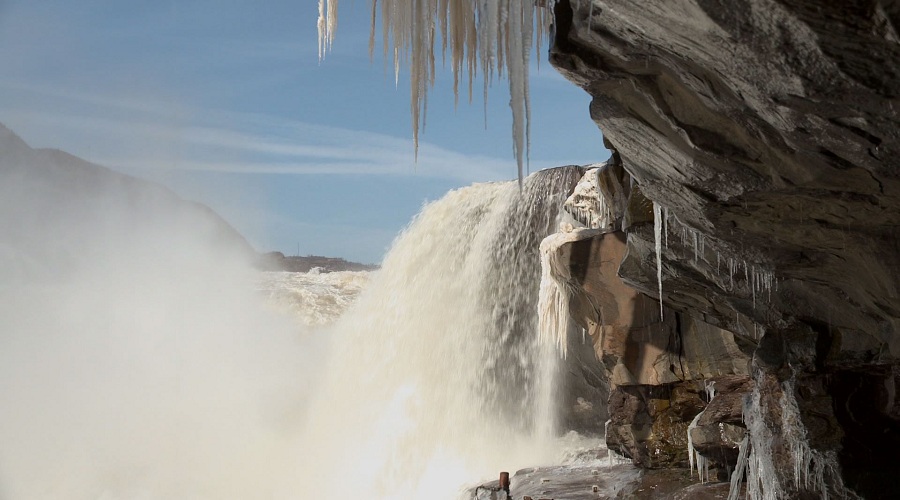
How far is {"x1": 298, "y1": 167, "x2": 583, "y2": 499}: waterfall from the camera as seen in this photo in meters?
14.2

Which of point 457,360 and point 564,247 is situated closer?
point 564,247

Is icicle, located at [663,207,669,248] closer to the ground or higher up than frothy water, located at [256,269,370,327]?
closer to the ground

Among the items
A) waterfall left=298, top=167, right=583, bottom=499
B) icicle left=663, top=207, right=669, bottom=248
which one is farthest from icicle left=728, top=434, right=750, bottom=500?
waterfall left=298, top=167, right=583, bottom=499

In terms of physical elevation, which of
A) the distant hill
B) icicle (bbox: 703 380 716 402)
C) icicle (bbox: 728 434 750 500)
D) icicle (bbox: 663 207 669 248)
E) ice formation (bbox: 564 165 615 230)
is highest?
the distant hill

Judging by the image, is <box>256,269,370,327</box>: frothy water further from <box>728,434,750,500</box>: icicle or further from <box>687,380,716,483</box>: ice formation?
<box>728,434,750,500</box>: icicle

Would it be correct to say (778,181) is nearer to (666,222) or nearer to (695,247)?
(695,247)

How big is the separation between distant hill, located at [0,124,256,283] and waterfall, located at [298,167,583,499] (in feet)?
48.0

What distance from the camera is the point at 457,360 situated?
15.1m

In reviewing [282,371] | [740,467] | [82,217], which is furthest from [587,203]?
[82,217]

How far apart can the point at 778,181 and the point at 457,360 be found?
10930mm

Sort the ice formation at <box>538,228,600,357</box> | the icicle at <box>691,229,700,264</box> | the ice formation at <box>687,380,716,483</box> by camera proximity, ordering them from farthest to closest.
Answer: the ice formation at <box>538,228,600,357</box> < the ice formation at <box>687,380,716,483</box> < the icicle at <box>691,229,700,264</box>

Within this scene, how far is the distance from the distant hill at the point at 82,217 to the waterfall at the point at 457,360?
14.6 meters

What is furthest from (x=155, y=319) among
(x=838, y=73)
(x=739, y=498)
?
(x=838, y=73)

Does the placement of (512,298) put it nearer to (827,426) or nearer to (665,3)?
(827,426)
